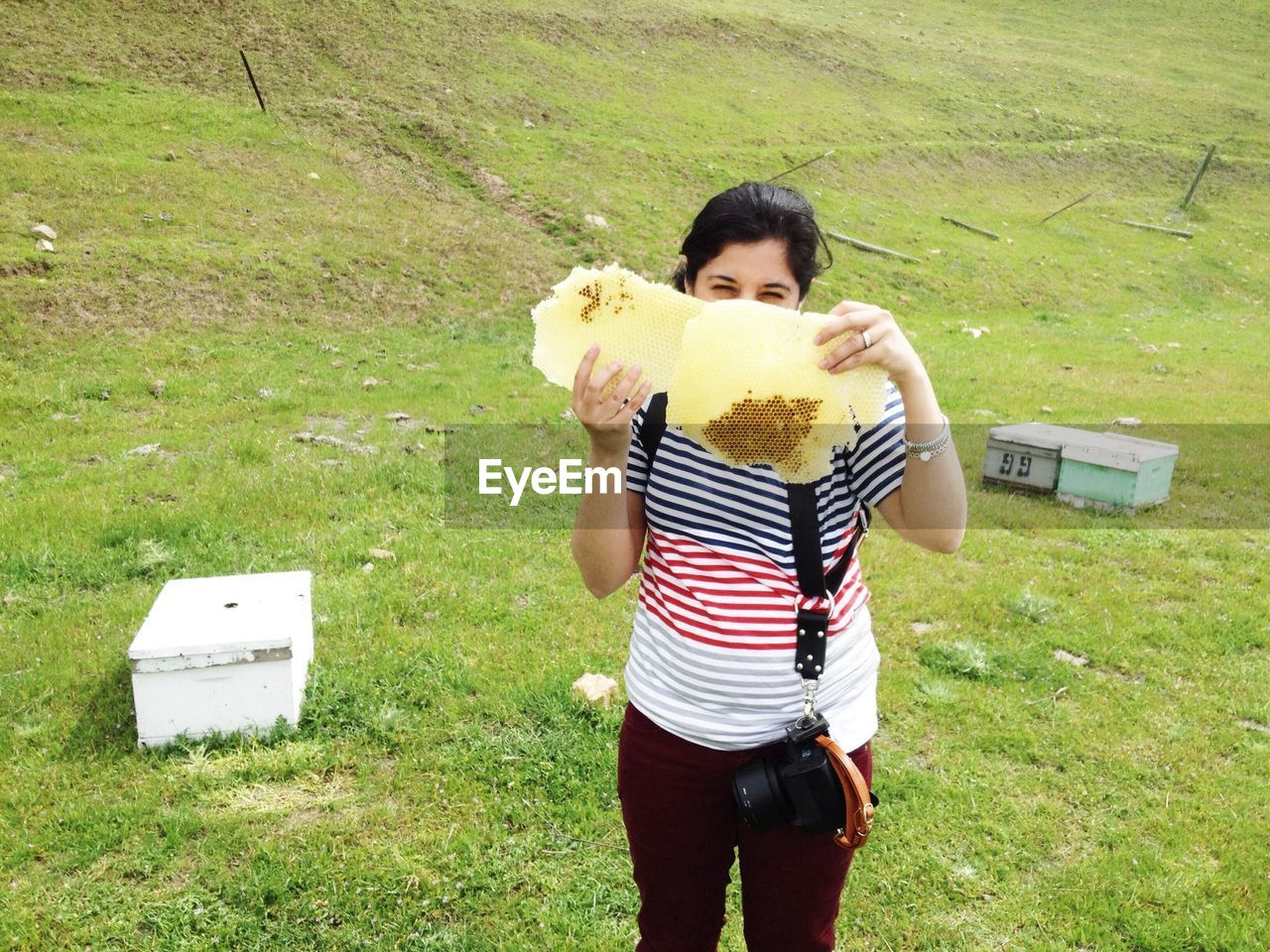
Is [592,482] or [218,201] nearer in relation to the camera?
[592,482]

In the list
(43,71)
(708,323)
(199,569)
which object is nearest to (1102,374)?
(199,569)

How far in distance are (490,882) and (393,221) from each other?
14274mm

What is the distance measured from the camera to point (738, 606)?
2.23m

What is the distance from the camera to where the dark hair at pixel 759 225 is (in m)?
2.21

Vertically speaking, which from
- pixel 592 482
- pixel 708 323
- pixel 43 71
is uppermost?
pixel 43 71

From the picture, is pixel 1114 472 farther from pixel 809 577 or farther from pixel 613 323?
pixel 613 323

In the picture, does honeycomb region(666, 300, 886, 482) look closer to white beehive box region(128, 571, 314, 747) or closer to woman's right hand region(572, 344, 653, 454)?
woman's right hand region(572, 344, 653, 454)

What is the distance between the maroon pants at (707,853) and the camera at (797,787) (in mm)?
70

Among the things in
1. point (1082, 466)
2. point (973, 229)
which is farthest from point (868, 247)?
point (1082, 466)

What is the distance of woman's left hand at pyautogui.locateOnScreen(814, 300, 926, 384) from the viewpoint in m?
1.92

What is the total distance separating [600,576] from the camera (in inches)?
98.8

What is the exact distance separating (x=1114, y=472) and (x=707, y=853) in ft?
24.9

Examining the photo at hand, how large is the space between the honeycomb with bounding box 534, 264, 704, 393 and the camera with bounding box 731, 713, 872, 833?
3.13 ft

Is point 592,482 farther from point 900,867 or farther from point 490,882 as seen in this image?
point 900,867
